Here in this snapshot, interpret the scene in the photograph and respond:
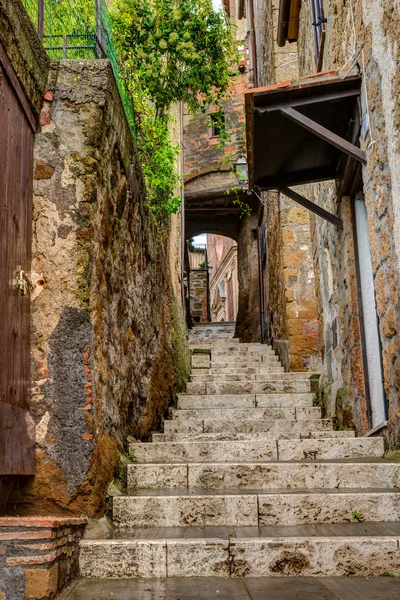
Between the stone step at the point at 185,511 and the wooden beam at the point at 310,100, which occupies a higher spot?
the wooden beam at the point at 310,100

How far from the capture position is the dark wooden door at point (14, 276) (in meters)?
2.48

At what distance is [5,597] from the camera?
2.07 metres

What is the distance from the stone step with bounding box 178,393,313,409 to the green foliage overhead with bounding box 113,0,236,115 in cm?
298

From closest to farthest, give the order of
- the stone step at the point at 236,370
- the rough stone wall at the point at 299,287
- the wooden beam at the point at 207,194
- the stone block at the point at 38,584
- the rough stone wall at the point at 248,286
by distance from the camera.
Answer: the stone block at the point at 38,584
the stone step at the point at 236,370
the rough stone wall at the point at 299,287
the rough stone wall at the point at 248,286
the wooden beam at the point at 207,194

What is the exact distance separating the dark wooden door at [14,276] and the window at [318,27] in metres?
3.47

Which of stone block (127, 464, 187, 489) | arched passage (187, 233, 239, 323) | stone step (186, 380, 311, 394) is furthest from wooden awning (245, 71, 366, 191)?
arched passage (187, 233, 239, 323)

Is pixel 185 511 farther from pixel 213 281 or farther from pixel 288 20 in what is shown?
pixel 213 281

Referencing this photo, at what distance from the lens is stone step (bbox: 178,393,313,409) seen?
5.54 metres

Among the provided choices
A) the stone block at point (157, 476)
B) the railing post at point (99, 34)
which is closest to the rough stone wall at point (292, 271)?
the stone block at point (157, 476)

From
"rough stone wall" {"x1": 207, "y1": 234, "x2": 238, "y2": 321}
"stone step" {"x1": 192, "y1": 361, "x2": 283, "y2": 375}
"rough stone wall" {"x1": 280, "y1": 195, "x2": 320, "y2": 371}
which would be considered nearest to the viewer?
"stone step" {"x1": 192, "y1": 361, "x2": 283, "y2": 375}

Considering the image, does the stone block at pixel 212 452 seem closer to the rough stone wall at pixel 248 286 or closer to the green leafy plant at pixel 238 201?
the green leafy plant at pixel 238 201

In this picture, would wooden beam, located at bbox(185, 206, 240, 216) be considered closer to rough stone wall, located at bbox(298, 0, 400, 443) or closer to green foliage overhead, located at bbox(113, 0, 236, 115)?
green foliage overhead, located at bbox(113, 0, 236, 115)

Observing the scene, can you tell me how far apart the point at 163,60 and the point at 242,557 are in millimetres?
5628

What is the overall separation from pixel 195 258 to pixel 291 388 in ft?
57.8
